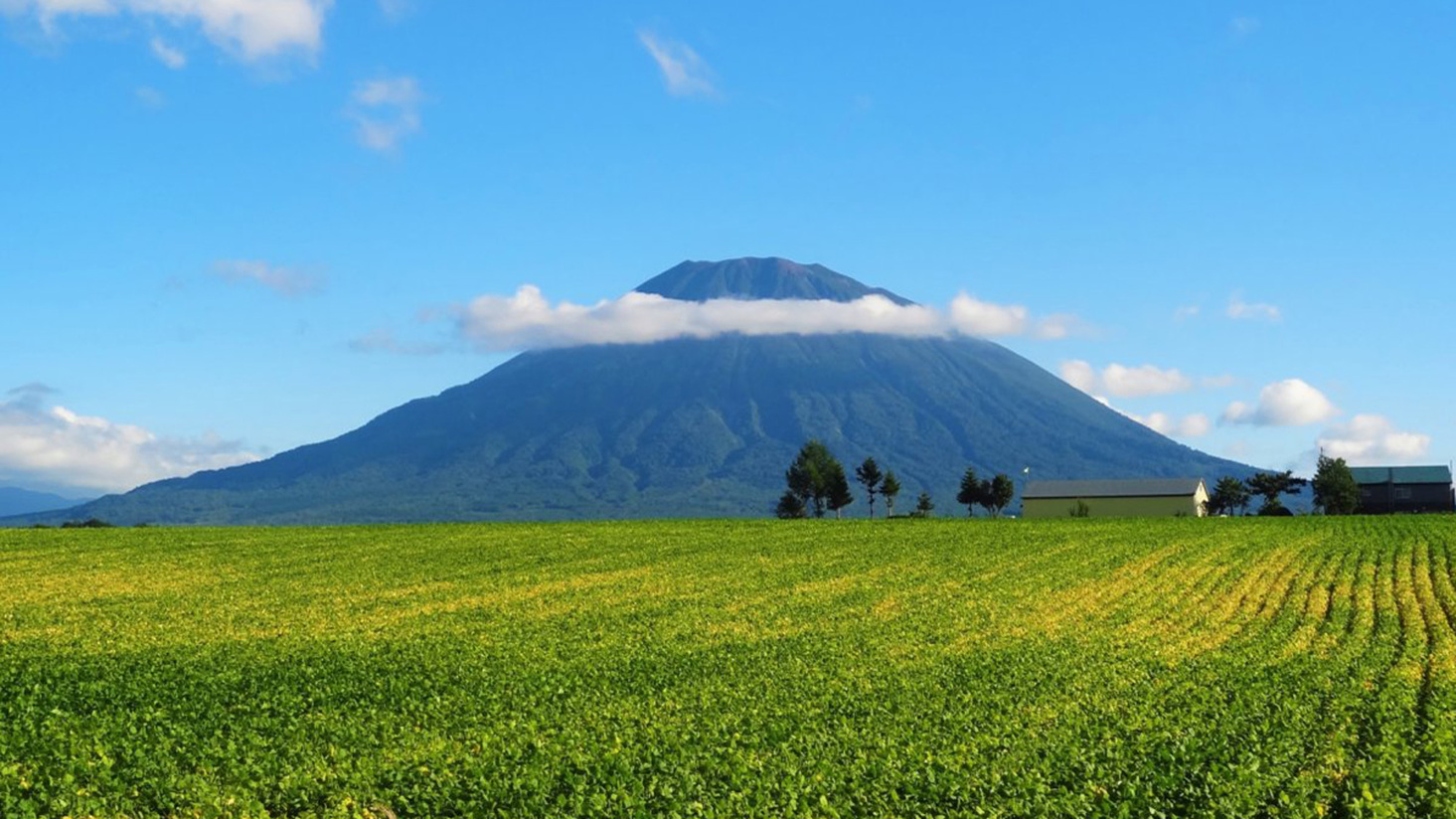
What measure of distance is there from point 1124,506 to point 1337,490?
38781 millimetres

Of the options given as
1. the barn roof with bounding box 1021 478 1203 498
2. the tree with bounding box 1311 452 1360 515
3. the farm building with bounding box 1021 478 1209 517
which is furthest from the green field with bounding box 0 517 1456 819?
the tree with bounding box 1311 452 1360 515

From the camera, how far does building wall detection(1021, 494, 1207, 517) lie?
176500 millimetres

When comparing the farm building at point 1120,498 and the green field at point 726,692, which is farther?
the farm building at point 1120,498

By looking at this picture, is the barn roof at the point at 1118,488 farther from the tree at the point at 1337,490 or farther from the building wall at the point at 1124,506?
the tree at the point at 1337,490

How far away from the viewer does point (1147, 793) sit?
714 inches

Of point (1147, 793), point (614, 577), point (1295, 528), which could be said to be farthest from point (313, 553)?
point (1295, 528)

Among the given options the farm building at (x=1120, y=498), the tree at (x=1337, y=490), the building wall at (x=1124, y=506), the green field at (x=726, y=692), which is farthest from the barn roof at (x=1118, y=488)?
the green field at (x=726, y=692)

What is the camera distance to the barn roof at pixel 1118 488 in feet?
589

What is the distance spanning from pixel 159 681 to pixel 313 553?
160 ft

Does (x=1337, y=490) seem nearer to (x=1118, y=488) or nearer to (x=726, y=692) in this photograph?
(x=1118, y=488)

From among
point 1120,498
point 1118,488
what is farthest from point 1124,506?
point 1118,488

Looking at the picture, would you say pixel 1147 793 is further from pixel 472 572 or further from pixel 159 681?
pixel 472 572

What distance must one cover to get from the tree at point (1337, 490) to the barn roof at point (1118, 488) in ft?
68.9

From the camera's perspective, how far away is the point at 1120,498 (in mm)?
180125
